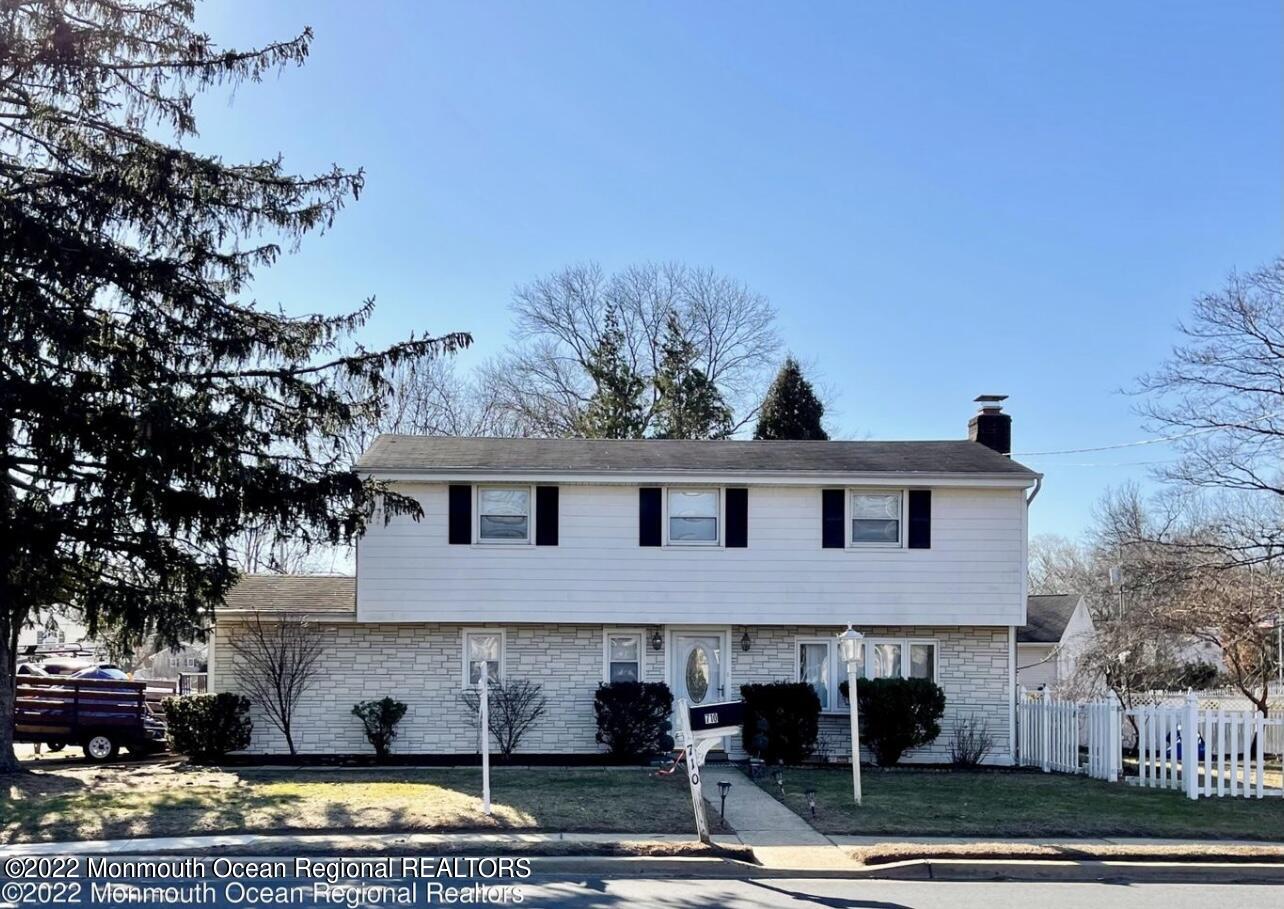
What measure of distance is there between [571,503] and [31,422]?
28.7 feet

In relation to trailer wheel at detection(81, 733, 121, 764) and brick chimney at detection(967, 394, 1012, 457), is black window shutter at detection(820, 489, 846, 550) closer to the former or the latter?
brick chimney at detection(967, 394, 1012, 457)

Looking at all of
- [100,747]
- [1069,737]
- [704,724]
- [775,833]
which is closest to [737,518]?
[1069,737]

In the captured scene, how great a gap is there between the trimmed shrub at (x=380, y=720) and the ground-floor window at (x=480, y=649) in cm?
137

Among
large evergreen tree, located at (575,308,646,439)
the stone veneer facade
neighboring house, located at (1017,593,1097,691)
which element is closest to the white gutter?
the stone veneer facade

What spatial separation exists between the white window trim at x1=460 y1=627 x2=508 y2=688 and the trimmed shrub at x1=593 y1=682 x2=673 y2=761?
1.83 m

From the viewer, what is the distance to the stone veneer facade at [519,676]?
69.2 ft

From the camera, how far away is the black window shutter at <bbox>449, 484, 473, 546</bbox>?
2102cm

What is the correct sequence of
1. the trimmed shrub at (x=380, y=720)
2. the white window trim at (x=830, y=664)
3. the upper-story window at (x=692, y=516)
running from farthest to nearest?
the white window trim at (x=830, y=664) < the upper-story window at (x=692, y=516) < the trimmed shrub at (x=380, y=720)

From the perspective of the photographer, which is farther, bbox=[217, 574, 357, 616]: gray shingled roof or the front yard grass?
bbox=[217, 574, 357, 616]: gray shingled roof

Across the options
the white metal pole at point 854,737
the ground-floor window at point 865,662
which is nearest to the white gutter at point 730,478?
the ground-floor window at point 865,662

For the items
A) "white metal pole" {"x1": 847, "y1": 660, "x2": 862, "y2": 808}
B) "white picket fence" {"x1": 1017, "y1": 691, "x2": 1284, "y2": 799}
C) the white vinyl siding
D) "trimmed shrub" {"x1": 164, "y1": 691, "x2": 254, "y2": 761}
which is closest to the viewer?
"white metal pole" {"x1": 847, "y1": 660, "x2": 862, "y2": 808}

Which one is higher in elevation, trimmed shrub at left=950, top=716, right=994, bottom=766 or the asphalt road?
the asphalt road

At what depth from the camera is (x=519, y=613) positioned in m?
20.9

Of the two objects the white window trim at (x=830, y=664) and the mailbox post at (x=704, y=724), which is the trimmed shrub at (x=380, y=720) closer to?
the white window trim at (x=830, y=664)
